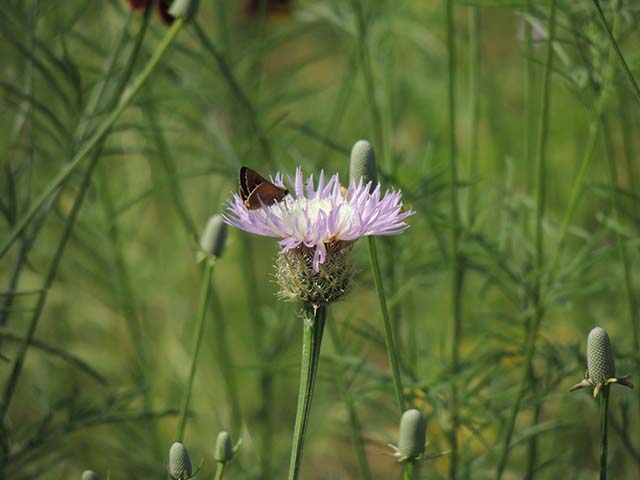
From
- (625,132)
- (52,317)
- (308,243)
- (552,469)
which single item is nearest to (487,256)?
(625,132)

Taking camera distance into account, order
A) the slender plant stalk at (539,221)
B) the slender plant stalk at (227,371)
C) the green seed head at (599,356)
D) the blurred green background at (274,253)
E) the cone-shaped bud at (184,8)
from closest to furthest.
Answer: the green seed head at (599,356), the cone-shaped bud at (184,8), the slender plant stalk at (539,221), the blurred green background at (274,253), the slender plant stalk at (227,371)

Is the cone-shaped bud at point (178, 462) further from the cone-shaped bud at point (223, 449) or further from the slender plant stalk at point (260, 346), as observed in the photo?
the slender plant stalk at point (260, 346)

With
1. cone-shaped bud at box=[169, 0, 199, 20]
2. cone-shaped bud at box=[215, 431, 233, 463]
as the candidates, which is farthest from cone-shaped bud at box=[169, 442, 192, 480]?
cone-shaped bud at box=[169, 0, 199, 20]

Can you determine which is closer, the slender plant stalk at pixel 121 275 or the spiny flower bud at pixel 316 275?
the spiny flower bud at pixel 316 275

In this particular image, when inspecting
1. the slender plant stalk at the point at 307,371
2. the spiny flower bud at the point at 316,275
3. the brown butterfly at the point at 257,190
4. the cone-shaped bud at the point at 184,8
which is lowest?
the slender plant stalk at the point at 307,371

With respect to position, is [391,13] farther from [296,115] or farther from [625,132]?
[296,115]

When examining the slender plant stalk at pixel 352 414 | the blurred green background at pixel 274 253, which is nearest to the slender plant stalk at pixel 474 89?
the blurred green background at pixel 274 253
